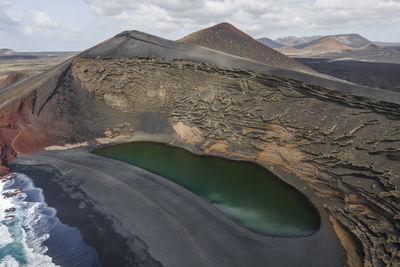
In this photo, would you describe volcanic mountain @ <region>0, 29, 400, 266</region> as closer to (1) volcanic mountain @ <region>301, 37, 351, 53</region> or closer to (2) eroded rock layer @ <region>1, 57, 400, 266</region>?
(2) eroded rock layer @ <region>1, 57, 400, 266</region>

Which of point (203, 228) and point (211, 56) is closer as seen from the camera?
point (203, 228)

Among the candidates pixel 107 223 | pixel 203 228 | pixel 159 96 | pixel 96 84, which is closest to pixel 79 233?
pixel 107 223

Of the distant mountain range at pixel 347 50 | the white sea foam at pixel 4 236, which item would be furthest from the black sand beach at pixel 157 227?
the distant mountain range at pixel 347 50

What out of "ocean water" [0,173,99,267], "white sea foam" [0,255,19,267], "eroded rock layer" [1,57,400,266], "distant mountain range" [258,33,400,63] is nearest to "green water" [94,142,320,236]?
"eroded rock layer" [1,57,400,266]

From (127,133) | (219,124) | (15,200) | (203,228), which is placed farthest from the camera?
(127,133)

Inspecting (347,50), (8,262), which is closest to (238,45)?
(8,262)

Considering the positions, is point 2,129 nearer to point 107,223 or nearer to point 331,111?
point 107,223

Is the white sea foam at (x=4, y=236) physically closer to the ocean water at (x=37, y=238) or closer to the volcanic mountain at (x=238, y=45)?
the ocean water at (x=37, y=238)
